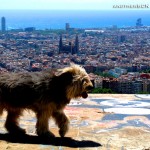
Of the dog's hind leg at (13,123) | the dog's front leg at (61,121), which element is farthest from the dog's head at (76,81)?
the dog's hind leg at (13,123)

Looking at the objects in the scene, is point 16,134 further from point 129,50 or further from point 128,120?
point 129,50

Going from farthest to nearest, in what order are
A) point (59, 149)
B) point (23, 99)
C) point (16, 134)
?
point (16, 134) < point (23, 99) < point (59, 149)

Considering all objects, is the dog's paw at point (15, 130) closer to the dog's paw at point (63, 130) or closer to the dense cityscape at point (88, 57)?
the dog's paw at point (63, 130)

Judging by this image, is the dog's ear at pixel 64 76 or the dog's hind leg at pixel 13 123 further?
the dog's hind leg at pixel 13 123

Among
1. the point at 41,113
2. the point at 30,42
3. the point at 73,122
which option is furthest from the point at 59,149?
A: the point at 30,42

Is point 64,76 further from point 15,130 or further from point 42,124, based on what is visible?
point 15,130

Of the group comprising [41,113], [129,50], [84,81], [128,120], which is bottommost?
[129,50]

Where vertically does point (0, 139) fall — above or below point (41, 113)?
below

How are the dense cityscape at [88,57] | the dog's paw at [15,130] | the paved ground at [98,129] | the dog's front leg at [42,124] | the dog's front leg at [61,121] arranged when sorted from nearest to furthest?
1. the paved ground at [98,129]
2. the dog's front leg at [42,124]
3. the dog's front leg at [61,121]
4. the dog's paw at [15,130]
5. the dense cityscape at [88,57]
